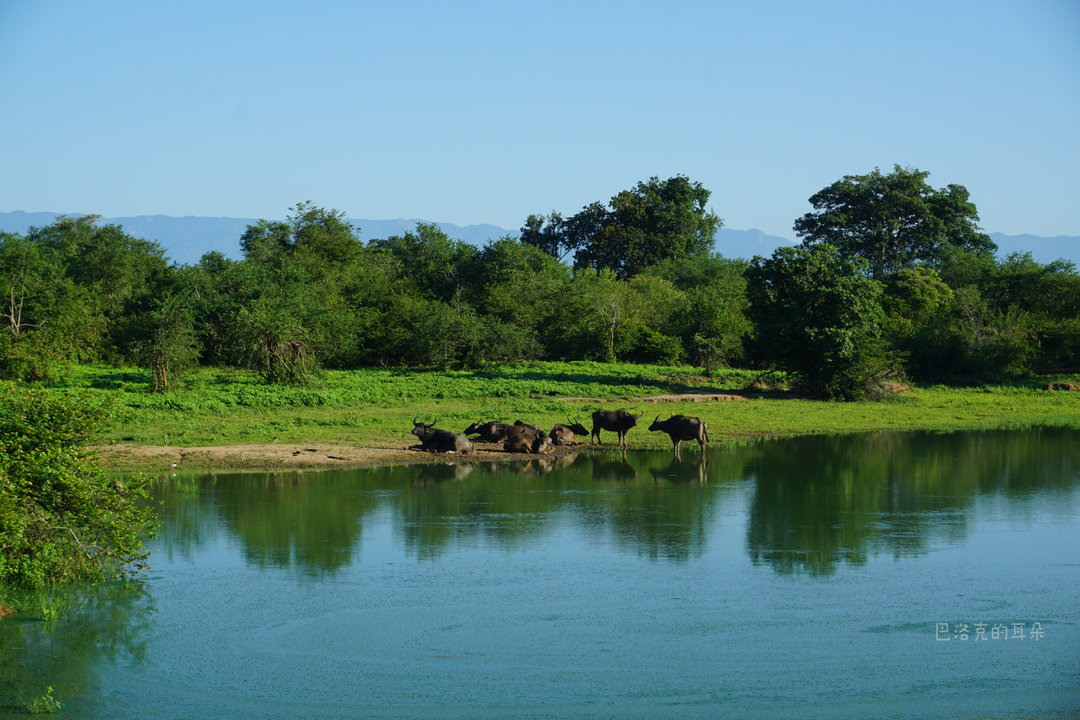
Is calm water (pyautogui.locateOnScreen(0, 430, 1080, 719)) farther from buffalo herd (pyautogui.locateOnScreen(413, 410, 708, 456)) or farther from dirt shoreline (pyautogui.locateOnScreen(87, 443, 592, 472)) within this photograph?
buffalo herd (pyautogui.locateOnScreen(413, 410, 708, 456))

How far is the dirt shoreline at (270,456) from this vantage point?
2275cm

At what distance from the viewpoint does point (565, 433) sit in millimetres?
26812

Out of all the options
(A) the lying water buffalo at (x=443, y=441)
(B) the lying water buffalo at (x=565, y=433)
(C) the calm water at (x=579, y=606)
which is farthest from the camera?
(B) the lying water buffalo at (x=565, y=433)

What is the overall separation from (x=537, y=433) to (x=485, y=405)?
22.4 ft

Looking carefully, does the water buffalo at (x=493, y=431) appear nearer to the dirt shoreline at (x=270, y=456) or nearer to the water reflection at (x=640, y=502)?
the dirt shoreline at (x=270, y=456)

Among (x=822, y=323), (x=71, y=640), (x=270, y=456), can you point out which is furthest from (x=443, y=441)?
(x=822, y=323)

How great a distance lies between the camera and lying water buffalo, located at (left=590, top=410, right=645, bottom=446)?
87.6 feet

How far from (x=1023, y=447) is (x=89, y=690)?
2394 cm

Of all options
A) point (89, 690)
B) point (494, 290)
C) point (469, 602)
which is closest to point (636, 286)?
point (494, 290)

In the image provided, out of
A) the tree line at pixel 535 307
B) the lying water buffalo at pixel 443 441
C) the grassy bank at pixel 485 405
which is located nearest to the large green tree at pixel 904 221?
the tree line at pixel 535 307

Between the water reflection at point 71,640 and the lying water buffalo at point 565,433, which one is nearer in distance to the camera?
the water reflection at point 71,640

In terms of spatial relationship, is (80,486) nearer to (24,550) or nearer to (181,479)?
(24,550)

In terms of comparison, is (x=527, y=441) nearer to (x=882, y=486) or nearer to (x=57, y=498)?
(x=882, y=486)

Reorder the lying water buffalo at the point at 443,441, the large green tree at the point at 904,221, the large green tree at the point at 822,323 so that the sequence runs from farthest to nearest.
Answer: the large green tree at the point at 904,221, the large green tree at the point at 822,323, the lying water buffalo at the point at 443,441
